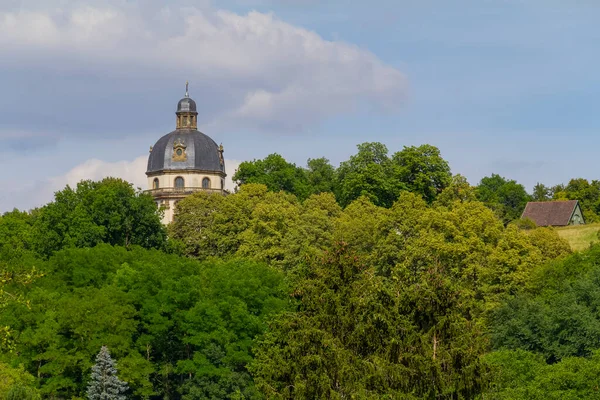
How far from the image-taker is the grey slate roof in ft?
490

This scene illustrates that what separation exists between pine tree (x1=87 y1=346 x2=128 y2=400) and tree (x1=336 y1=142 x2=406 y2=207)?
4506cm

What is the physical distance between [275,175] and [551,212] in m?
27.6

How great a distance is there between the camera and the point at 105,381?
64.3 metres

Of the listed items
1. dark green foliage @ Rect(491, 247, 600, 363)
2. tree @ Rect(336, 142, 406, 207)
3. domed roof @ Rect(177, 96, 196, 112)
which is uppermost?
domed roof @ Rect(177, 96, 196, 112)

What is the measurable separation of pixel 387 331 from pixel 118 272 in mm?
35828

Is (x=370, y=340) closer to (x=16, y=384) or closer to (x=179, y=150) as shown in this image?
(x=16, y=384)

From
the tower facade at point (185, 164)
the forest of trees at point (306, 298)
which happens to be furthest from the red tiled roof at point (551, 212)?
the tower facade at point (185, 164)

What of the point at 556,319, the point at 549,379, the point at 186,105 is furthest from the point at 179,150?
the point at 549,379

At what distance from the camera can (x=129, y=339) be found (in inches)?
2692

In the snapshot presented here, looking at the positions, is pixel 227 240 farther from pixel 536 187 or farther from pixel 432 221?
pixel 536 187

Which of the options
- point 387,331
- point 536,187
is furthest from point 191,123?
point 387,331

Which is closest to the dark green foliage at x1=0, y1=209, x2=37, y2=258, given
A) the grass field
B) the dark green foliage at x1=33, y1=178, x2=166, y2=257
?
the dark green foliage at x1=33, y1=178, x2=166, y2=257

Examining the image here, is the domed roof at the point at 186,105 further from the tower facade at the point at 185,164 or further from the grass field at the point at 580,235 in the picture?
the grass field at the point at 580,235

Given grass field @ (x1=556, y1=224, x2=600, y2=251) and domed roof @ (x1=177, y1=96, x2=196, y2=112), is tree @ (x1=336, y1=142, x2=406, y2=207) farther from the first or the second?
domed roof @ (x1=177, y1=96, x2=196, y2=112)
